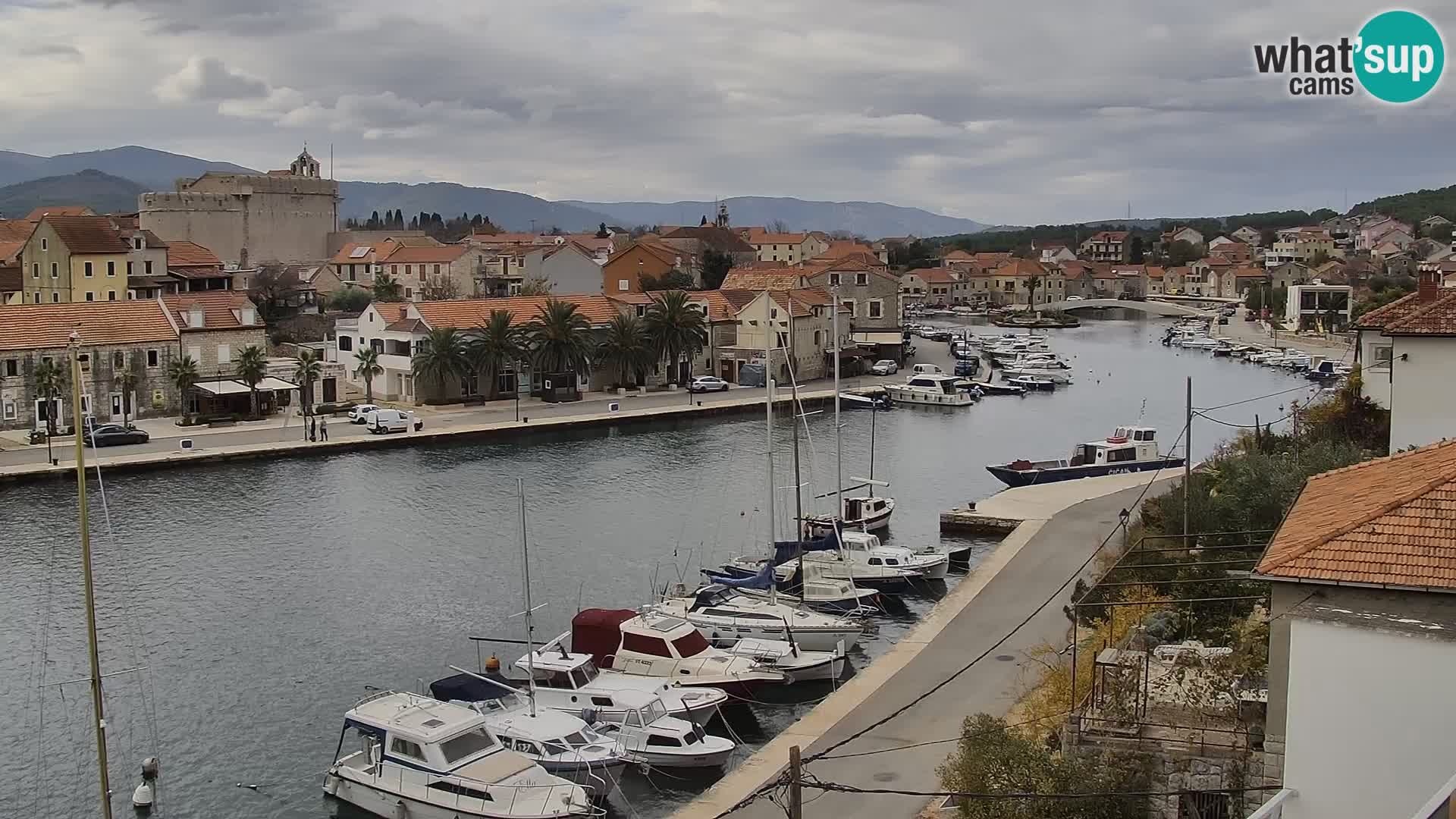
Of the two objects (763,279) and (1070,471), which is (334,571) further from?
(763,279)

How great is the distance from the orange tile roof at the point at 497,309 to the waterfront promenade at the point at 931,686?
29.9 meters

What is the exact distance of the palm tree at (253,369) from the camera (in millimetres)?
48375

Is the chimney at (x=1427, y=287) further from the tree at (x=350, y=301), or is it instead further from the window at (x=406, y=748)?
the tree at (x=350, y=301)

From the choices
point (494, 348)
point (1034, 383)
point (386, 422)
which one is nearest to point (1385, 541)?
point (386, 422)

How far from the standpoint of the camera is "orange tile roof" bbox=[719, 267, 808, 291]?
2798 inches

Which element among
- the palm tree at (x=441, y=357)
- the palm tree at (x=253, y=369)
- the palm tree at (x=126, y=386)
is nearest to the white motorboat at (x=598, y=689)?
the palm tree at (x=253, y=369)

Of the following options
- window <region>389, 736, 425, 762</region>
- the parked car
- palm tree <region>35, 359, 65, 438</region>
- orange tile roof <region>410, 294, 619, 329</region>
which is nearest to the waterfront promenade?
window <region>389, 736, 425, 762</region>

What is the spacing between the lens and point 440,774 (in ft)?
54.4

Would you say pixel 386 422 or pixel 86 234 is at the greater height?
pixel 86 234

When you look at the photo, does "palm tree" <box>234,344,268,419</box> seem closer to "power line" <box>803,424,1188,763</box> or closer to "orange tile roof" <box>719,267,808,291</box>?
"orange tile roof" <box>719,267,808,291</box>

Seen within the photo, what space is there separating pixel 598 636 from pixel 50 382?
95.2 feet

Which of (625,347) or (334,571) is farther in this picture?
(625,347)

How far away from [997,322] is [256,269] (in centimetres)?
6039

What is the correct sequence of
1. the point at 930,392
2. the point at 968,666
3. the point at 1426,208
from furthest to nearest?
the point at 1426,208, the point at 930,392, the point at 968,666
